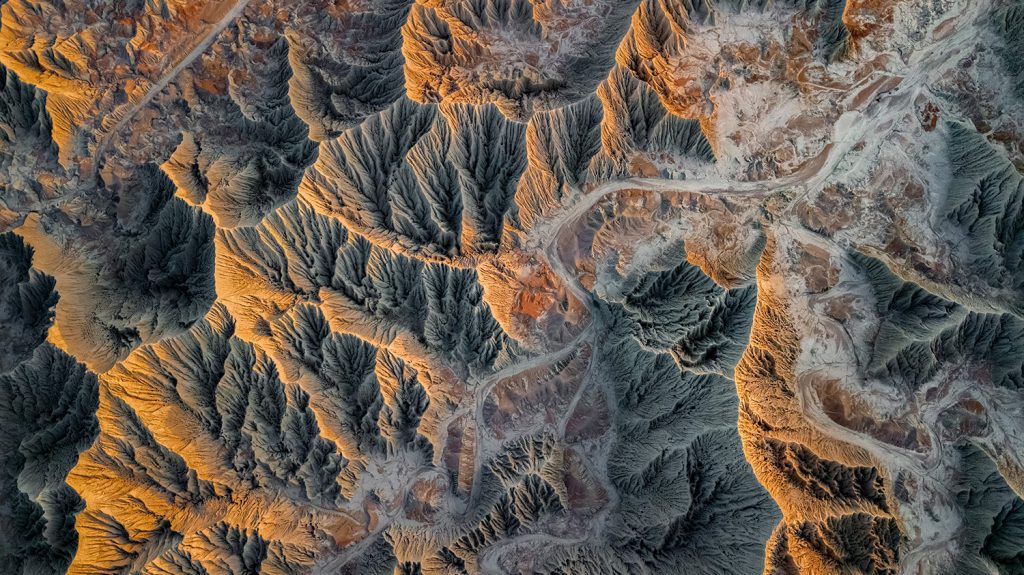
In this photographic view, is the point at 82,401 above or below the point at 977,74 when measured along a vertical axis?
below

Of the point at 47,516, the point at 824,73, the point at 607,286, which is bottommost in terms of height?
the point at 47,516

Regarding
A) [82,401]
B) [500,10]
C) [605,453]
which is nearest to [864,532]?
[605,453]

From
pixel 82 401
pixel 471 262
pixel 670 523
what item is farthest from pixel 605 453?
pixel 82 401

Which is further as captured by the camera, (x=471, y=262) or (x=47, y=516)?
(x=471, y=262)

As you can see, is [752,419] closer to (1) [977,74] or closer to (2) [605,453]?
(2) [605,453]

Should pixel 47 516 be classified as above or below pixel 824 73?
below

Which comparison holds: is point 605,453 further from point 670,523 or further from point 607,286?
point 607,286
